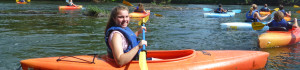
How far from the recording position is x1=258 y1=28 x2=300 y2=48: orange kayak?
5.77 meters

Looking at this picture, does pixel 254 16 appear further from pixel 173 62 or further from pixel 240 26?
pixel 173 62

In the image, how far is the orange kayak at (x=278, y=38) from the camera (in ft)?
18.9

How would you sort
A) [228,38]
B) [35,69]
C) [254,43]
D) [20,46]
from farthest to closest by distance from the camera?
[228,38]
[254,43]
[20,46]
[35,69]

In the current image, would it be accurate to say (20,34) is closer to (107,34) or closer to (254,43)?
(107,34)

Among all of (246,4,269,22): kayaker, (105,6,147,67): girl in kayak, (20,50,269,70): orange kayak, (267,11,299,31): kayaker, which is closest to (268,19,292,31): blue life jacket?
(267,11,299,31): kayaker

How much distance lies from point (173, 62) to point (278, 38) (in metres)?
3.67

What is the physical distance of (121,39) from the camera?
276 cm

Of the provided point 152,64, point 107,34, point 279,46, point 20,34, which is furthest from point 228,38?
point 20,34

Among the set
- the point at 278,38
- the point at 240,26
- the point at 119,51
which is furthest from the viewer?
the point at 240,26

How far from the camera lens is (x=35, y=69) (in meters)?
3.10

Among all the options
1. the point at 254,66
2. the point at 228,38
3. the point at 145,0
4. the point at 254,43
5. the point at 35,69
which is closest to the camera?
the point at 35,69

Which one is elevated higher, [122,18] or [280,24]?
[122,18]

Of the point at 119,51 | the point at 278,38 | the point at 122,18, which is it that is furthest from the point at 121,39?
the point at 278,38

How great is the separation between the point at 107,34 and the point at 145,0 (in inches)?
1359
